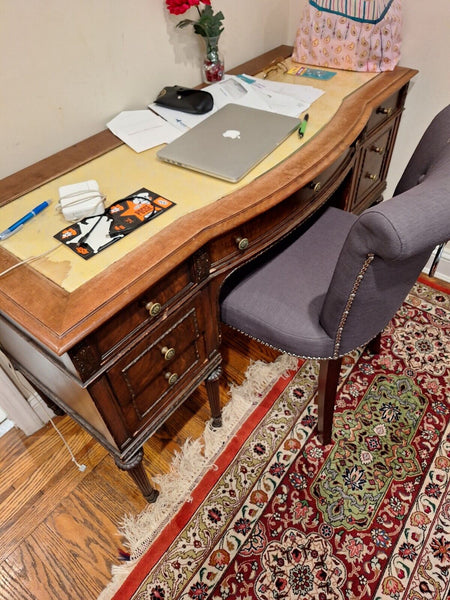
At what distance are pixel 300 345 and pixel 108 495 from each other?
0.86m

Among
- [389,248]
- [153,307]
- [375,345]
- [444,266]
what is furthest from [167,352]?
[444,266]

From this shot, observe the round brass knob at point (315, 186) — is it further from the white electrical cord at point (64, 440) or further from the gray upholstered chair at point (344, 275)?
the white electrical cord at point (64, 440)

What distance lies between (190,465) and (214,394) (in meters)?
0.28

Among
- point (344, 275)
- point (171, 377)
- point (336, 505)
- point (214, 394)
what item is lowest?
point (336, 505)

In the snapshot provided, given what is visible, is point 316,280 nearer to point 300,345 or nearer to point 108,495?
point 300,345

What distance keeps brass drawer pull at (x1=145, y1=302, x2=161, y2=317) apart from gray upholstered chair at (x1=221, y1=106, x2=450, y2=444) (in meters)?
0.36

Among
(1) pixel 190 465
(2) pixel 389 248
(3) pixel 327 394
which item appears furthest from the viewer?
(1) pixel 190 465

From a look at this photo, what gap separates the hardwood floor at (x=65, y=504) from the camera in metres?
1.28

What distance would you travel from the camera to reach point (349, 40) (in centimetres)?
155

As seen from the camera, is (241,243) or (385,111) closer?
(241,243)

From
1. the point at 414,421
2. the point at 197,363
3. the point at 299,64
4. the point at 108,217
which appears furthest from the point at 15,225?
the point at 414,421

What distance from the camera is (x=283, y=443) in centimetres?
154

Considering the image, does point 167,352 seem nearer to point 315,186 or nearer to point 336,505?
point 315,186

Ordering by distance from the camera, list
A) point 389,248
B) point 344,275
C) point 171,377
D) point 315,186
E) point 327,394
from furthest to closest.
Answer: point 327,394 → point 315,186 → point 171,377 → point 344,275 → point 389,248
